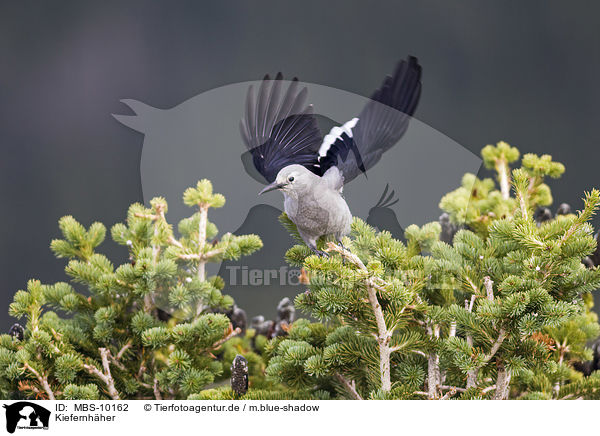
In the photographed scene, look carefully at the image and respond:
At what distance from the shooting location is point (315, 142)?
37.6 inches

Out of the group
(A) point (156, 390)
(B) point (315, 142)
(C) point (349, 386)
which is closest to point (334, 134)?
(B) point (315, 142)

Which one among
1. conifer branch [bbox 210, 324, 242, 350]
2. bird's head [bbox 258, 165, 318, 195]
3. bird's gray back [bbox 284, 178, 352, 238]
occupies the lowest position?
conifer branch [bbox 210, 324, 242, 350]

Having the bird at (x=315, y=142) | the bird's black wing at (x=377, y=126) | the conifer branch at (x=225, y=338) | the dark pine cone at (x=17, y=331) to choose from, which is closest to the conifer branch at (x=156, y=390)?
the conifer branch at (x=225, y=338)

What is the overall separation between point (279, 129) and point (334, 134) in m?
0.11

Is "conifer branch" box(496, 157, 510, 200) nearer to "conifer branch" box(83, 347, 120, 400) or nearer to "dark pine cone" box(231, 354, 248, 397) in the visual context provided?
"dark pine cone" box(231, 354, 248, 397)

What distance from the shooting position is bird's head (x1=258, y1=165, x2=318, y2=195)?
0.88m

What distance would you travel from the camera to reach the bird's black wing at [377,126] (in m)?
0.90

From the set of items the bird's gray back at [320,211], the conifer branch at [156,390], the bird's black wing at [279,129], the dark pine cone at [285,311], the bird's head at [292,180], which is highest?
the bird's black wing at [279,129]

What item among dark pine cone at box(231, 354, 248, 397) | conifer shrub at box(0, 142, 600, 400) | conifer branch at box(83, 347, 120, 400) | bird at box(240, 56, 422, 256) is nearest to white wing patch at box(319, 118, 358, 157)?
bird at box(240, 56, 422, 256)

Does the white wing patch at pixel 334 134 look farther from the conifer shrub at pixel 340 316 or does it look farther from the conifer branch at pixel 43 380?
the conifer branch at pixel 43 380

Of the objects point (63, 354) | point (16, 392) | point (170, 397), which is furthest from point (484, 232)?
point (16, 392)
